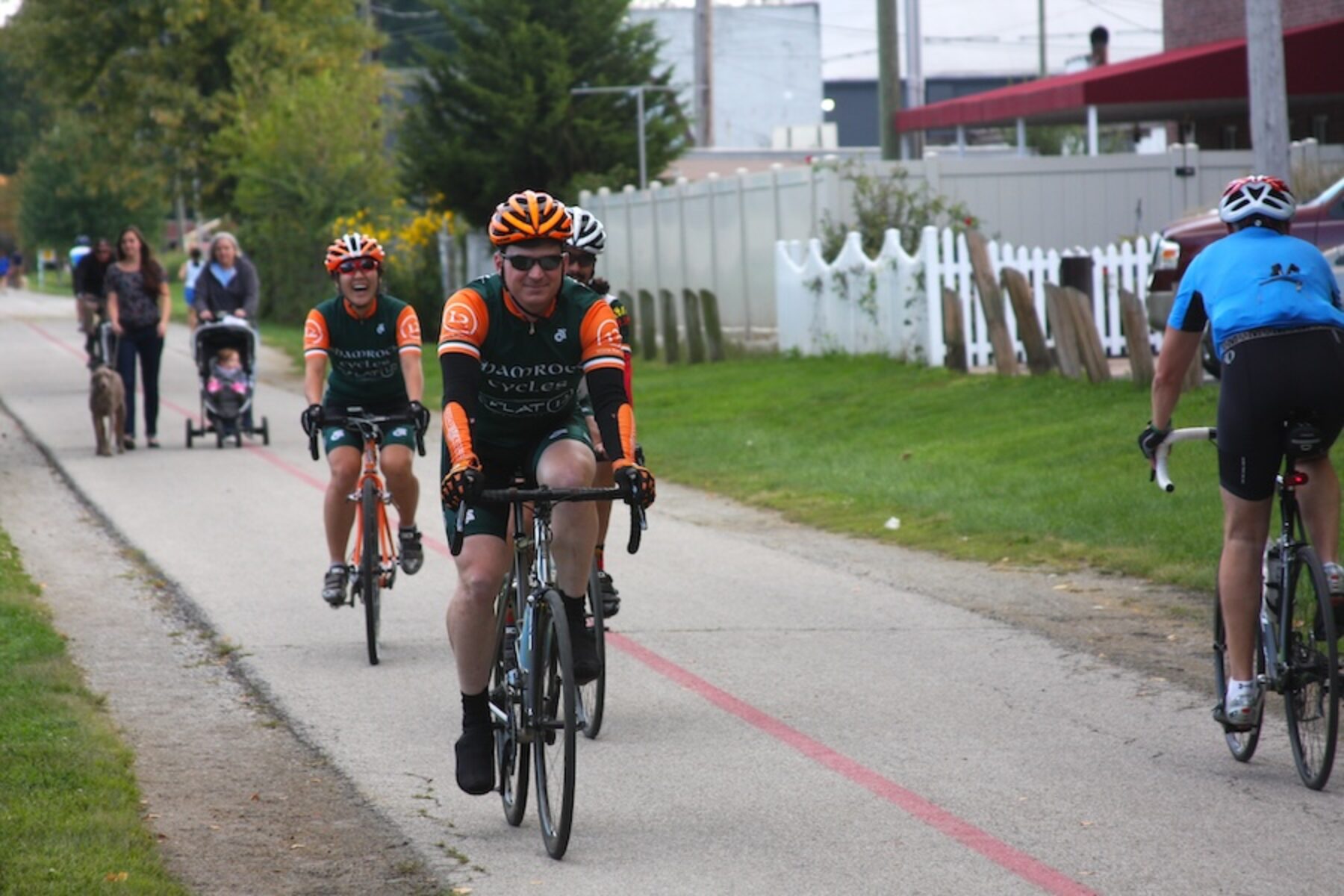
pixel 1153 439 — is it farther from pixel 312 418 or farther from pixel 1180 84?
pixel 1180 84

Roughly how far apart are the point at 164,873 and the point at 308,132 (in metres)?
42.8

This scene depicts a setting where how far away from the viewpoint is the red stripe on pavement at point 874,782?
5.67 meters

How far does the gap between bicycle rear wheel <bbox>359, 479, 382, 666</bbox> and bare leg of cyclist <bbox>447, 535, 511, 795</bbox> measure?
2.81m

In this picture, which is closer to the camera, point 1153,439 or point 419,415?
point 1153,439

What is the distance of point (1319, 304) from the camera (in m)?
6.57

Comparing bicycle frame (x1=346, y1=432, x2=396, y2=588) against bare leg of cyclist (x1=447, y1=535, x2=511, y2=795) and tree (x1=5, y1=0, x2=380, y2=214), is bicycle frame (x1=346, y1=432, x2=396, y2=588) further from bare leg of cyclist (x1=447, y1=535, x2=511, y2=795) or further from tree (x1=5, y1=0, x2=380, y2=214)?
tree (x1=5, y1=0, x2=380, y2=214)

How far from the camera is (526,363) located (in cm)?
625

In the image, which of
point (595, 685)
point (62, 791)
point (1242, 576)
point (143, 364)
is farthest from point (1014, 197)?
point (62, 791)

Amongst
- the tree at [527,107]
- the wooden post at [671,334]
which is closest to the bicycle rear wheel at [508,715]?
the wooden post at [671,334]

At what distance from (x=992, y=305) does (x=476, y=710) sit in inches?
558

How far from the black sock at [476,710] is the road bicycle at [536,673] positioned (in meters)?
0.04

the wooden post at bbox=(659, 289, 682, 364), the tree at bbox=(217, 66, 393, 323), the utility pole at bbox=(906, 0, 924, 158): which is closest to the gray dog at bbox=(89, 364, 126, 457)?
the wooden post at bbox=(659, 289, 682, 364)

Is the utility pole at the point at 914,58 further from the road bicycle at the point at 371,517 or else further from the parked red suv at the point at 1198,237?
the road bicycle at the point at 371,517

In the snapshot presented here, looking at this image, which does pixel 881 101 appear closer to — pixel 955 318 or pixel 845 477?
pixel 955 318
